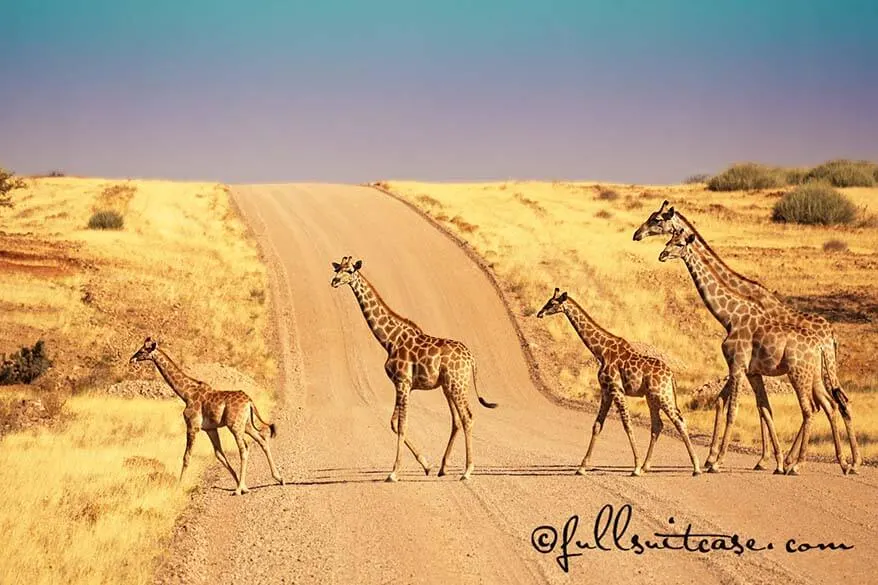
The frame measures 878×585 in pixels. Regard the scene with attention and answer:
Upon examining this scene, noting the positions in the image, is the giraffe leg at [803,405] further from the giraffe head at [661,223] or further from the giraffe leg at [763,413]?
the giraffe head at [661,223]

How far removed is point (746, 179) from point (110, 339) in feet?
225

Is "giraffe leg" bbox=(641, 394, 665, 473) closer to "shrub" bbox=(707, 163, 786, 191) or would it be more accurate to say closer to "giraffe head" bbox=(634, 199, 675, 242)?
"giraffe head" bbox=(634, 199, 675, 242)

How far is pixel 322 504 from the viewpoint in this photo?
16.0m

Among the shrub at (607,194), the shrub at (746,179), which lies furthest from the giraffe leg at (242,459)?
the shrub at (746,179)

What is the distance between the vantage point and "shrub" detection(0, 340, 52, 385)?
30000 mm

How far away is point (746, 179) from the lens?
90.7 meters

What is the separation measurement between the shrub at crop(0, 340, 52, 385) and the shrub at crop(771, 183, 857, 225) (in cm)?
5434

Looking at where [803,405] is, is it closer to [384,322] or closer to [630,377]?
[630,377]

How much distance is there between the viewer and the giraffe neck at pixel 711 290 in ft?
61.4

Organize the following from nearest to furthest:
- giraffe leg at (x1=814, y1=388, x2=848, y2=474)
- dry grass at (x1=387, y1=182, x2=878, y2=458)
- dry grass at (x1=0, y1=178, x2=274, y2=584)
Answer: dry grass at (x1=0, y1=178, x2=274, y2=584), giraffe leg at (x1=814, y1=388, x2=848, y2=474), dry grass at (x1=387, y1=182, x2=878, y2=458)

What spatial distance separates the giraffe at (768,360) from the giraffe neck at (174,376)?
917cm

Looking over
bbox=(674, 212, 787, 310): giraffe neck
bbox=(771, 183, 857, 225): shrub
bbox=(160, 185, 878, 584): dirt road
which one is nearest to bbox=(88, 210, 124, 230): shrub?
bbox=(160, 185, 878, 584): dirt road

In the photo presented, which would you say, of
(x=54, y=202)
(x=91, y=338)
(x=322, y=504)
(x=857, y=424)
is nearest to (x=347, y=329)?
(x=91, y=338)

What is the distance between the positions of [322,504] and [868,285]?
40183 millimetres
